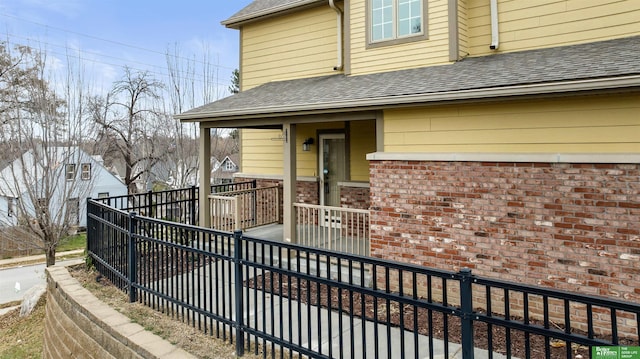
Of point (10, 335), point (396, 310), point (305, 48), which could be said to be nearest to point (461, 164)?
point (396, 310)

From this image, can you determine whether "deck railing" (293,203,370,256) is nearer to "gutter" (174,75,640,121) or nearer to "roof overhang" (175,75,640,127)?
"roof overhang" (175,75,640,127)

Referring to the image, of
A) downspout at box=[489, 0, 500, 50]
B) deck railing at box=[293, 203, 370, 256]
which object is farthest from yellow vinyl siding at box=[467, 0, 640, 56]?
deck railing at box=[293, 203, 370, 256]

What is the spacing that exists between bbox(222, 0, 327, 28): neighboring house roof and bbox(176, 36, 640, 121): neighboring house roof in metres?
2.35

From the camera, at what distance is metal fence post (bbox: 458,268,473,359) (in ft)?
8.16

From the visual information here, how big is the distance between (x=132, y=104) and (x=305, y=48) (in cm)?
1627

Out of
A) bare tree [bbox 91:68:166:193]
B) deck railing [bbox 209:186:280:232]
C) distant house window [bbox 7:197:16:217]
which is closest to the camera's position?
deck railing [bbox 209:186:280:232]

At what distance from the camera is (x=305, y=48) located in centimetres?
962

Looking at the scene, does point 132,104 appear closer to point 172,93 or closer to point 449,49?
point 172,93

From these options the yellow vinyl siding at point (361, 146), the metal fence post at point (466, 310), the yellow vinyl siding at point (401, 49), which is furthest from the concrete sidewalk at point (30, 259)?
the metal fence post at point (466, 310)

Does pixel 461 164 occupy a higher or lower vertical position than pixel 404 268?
higher

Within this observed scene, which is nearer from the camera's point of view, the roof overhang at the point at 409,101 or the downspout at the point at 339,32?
the roof overhang at the point at 409,101

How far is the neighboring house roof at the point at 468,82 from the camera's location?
439cm

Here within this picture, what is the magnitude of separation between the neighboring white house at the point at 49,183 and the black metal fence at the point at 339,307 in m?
5.13

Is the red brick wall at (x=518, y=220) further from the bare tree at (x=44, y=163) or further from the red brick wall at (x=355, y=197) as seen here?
the bare tree at (x=44, y=163)
